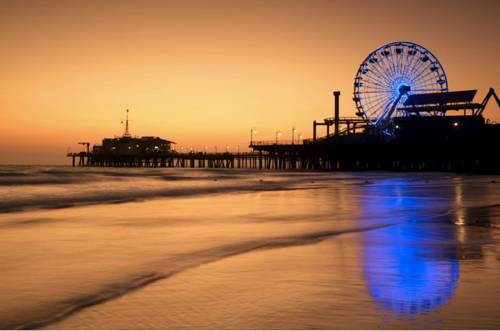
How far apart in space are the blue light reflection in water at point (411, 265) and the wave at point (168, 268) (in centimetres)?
142

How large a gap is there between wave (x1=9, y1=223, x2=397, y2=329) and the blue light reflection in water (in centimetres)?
142

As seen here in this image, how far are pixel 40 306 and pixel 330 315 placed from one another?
11.0 feet

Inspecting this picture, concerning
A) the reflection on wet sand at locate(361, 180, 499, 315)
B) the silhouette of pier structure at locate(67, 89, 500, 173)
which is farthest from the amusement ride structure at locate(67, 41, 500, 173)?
the reflection on wet sand at locate(361, 180, 499, 315)

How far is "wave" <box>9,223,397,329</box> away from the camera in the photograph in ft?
20.6

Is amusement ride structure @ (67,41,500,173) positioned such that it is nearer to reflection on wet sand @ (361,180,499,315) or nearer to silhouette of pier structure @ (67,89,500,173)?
silhouette of pier structure @ (67,89,500,173)

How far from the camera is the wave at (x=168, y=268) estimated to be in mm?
6289

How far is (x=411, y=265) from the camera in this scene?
9.23 metres

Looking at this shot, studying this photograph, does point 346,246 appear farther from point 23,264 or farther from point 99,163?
point 99,163

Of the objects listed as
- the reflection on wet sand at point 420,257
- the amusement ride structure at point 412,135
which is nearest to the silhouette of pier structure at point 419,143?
the amusement ride structure at point 412,135

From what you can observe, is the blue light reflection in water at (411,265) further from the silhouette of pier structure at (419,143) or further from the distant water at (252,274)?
the silhouette of pier structure at (419,143)

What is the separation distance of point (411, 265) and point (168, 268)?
3.92m

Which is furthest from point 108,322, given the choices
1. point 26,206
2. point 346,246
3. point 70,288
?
point 26,206

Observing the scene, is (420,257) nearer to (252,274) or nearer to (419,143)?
(252,274)

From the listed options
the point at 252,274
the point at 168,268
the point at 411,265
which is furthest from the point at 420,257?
the point at 168,268
